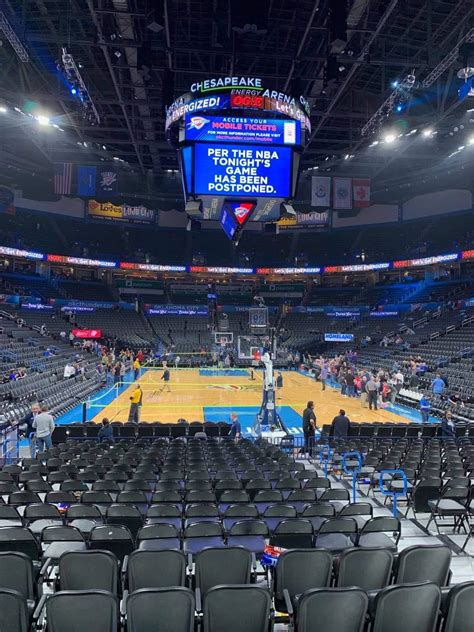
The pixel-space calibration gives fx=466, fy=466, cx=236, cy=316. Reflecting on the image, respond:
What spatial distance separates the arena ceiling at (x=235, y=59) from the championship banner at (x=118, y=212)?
14.9 meters

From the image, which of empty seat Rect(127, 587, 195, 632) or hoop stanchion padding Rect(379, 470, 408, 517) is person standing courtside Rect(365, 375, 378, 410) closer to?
hoop stanchion padding Rect(379, 470, 408, 517)

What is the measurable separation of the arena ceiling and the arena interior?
15cm

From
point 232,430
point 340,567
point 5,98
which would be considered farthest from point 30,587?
point 5,98

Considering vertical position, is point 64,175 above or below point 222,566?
above

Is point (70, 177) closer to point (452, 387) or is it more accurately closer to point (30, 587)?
point (452, 387)

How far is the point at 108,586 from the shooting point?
3855 millimetres

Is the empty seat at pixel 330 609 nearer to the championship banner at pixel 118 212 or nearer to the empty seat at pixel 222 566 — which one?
the empty seat at pixel 222 566

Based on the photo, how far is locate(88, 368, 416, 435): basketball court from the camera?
20125mm

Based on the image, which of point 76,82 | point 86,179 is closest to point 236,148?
point 76,82

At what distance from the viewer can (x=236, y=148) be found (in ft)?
45.7

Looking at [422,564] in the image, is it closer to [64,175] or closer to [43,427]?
[43,427]

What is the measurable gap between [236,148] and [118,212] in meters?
37.2

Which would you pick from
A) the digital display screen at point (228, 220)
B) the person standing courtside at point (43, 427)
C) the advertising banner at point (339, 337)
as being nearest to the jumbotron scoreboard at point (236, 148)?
the digital display screen at point (228, 220)

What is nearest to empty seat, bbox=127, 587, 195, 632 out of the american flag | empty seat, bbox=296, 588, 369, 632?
empty seat, bbox=296, 588, 369, 632
